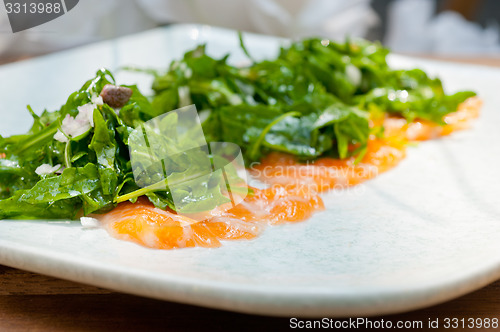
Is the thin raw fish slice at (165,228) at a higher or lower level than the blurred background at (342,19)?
higher

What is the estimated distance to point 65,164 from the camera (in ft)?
4.30

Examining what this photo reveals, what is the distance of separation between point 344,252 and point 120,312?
48cm

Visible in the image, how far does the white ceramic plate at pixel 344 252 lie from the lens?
2.84 feet

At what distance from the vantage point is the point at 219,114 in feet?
→ 5.75

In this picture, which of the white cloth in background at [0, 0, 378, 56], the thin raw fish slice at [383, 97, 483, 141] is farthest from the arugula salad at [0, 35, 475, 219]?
the white cloth in background at [0, 0, 378, 56]

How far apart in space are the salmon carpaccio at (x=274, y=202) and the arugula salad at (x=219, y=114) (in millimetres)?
40

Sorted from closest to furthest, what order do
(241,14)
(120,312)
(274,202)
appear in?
(120,312)
(274,202)
(241,14)

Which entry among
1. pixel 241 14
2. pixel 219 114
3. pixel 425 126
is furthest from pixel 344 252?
pixel 241 14

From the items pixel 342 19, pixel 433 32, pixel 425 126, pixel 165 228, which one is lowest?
pixel 433 32

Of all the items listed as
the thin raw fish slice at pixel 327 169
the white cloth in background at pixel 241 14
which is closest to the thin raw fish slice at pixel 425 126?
the thin raw fish slice at pixel 327 169

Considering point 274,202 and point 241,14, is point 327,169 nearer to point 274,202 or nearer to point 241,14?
point 274,202

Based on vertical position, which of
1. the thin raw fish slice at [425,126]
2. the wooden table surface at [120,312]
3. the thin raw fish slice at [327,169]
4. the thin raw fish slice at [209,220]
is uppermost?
the thin raw fish slice at [209,220]

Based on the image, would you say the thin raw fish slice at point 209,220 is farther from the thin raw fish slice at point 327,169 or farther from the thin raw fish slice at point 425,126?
the thin raw fish slice at point 425,126

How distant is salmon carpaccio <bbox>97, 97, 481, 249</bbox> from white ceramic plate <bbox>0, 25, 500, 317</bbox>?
0.03 metres
